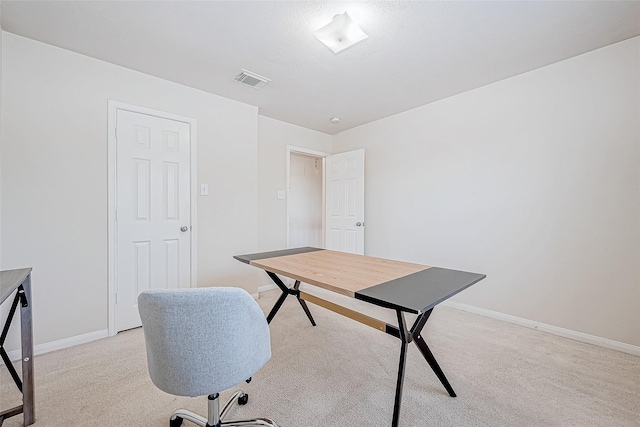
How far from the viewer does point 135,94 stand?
2.47 meters

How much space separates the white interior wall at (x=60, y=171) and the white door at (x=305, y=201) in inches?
109

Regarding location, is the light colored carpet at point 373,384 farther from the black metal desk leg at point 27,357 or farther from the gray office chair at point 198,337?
the gray office chair at point 198,337

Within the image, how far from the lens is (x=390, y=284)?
1.45 m

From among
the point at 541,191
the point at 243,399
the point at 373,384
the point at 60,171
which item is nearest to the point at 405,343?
the point at 373,384

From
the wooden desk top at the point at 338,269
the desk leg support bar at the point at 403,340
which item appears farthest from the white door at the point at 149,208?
the desk leg support bar at the point at 403,340

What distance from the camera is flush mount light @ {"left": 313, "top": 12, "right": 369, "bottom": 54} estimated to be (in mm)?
1744

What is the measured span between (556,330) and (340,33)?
304cm

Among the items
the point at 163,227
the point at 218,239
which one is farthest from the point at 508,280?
the point at 163,227

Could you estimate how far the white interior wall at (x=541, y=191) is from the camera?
2.09 metres

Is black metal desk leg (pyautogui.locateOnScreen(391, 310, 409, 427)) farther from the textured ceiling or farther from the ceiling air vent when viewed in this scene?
the ceiling air vent

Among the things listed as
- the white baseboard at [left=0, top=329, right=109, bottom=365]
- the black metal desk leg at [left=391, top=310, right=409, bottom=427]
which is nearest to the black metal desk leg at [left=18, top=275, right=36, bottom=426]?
the white baseboard at [left=0, top=329, right=109, bottom=365]

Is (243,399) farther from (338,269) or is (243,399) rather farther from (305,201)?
(305,201)

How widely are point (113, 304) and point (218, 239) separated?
1.07 metres

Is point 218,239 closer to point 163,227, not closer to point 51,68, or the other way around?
point 163,227
